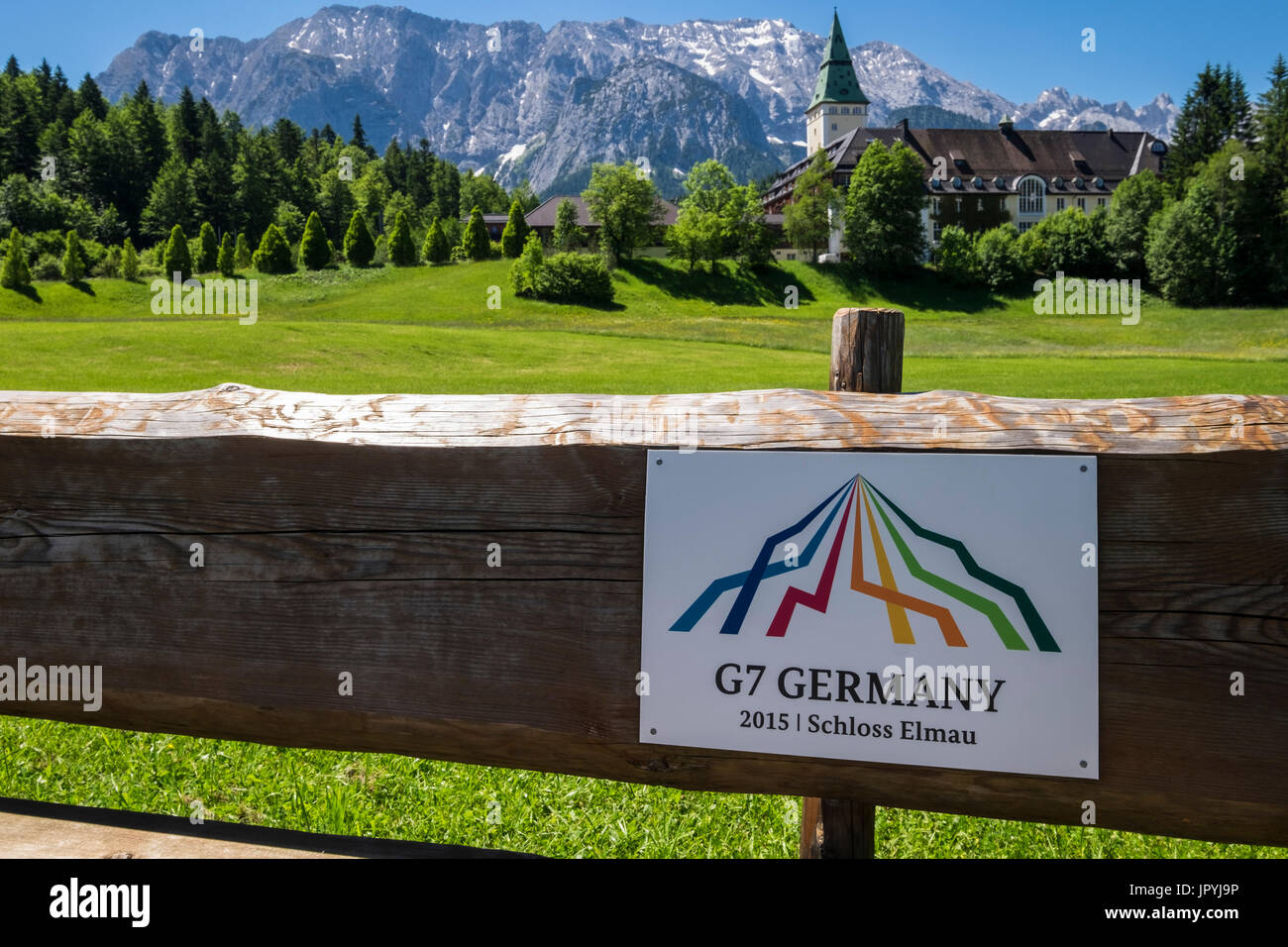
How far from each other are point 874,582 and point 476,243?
261 feet

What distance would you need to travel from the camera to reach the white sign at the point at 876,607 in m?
1.80

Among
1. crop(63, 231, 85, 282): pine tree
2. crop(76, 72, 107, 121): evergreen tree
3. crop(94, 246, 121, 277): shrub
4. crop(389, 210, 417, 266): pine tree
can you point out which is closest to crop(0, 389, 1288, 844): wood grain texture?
crop(63, 231, 85, 282): pine tree

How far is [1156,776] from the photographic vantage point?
176cm

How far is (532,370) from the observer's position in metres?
26.5

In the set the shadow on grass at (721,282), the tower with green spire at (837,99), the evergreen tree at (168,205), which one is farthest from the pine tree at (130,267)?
the tower with green spire at (837,99)

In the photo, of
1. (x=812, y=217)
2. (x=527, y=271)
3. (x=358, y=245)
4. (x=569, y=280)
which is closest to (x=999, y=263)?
(x=812, y=217)

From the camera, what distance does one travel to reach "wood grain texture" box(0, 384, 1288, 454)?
1822 millimetres

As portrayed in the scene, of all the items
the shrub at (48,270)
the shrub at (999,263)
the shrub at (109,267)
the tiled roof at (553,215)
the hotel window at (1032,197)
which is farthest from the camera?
the hotel window at (1032,197)

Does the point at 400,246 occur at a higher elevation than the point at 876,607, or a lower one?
higher

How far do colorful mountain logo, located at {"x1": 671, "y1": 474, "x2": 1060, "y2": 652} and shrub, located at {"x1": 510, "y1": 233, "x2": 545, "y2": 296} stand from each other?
60845mm

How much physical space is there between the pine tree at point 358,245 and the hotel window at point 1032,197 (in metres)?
73.7

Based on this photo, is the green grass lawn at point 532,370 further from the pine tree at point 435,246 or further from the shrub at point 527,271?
the pine tree at point 435,246

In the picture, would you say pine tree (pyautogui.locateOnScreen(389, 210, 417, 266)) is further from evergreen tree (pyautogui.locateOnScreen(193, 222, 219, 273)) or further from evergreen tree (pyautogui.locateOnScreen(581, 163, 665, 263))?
evergreen tree (pyautogui.locateOnScreen(581, 163, 665, 263))

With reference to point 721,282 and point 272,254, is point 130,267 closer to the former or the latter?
point 272,254
